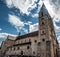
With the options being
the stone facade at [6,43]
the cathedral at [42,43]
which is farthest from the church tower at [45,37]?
the stone facade at [6,43]

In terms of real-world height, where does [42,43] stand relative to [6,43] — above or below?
below

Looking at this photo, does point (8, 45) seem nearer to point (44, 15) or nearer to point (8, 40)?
point (8, 40)

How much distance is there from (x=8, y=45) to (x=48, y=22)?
1213 inches

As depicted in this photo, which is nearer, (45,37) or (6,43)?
(45,37)

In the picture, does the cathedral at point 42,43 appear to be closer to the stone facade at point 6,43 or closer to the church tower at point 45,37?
the church tower at point 45,37

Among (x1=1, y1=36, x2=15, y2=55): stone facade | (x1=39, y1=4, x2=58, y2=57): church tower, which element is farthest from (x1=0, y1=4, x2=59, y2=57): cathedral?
(x1=1, y1=36, x2=15, y2=55): stone facade

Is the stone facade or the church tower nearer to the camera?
the church tower

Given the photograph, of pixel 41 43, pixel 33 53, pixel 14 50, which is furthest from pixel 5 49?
pixel 41 43

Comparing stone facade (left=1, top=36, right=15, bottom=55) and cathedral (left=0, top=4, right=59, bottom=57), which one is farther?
stone facade (left=1, top=36, right=15, bottom=55)

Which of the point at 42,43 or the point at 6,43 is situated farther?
the point at 6,43

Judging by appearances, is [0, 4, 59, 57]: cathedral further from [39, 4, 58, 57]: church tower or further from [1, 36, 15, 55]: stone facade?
[1, 36, 15, 55]: stone facade

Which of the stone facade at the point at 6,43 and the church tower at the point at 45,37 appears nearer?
the church tower at the point at 45,37

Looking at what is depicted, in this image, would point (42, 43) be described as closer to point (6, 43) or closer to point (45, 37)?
point (45, 37)

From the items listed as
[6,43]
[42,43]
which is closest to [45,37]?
[42,43]
